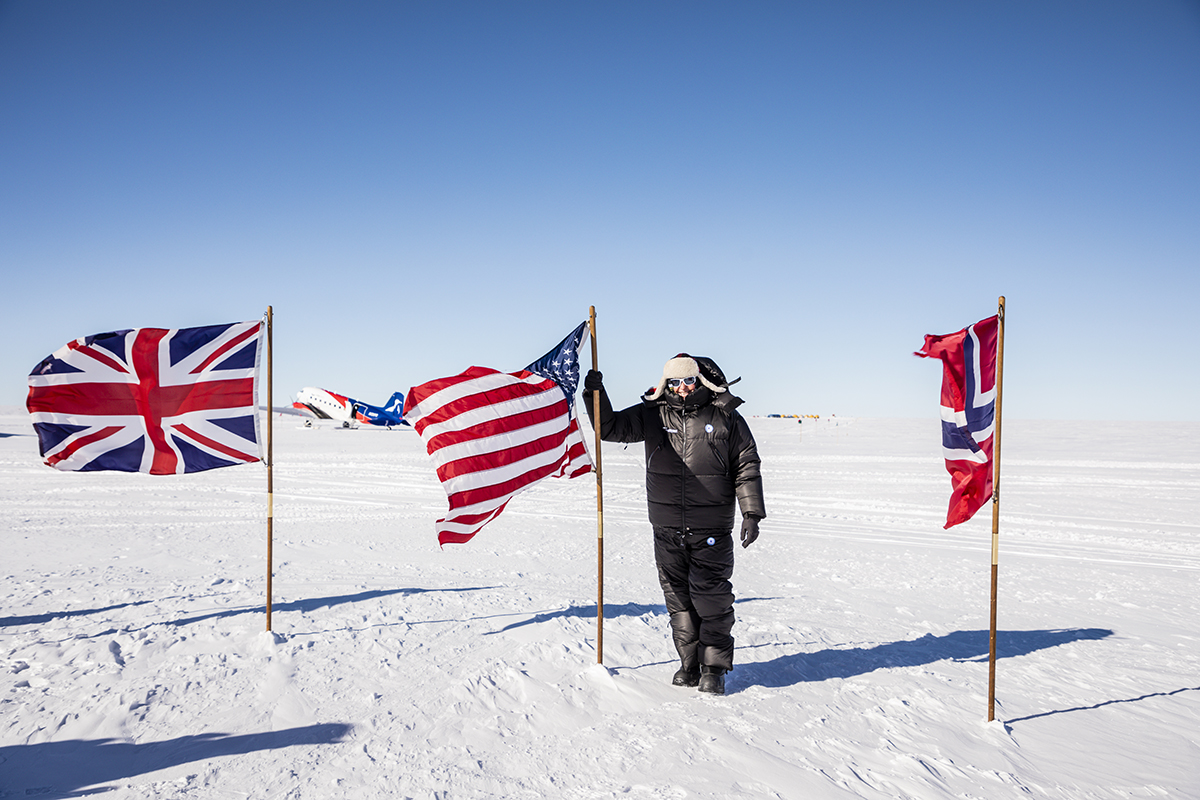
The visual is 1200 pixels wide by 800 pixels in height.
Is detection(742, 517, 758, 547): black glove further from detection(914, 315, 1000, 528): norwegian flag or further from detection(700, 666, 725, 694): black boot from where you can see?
detection(914, 315, 1000, 528): norwegian flag

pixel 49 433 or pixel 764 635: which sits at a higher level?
pixel 49 433

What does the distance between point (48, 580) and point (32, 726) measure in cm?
439

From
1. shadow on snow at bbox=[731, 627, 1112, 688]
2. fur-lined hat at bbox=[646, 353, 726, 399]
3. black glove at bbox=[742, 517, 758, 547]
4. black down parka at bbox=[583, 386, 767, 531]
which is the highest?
fur-lined hat at bbox=[646, 353, 726, 399]

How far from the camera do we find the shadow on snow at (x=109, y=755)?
3.29m

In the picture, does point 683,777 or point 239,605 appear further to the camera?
point 239,605

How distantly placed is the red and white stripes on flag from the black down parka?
612 mm

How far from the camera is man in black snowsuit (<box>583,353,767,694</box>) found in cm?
438

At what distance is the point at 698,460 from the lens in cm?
440

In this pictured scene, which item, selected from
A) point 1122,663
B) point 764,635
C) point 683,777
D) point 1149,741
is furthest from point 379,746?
point 1122,663

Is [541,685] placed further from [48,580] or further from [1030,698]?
[48,580]

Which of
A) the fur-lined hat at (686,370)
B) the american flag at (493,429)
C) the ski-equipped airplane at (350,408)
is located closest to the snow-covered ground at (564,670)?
the american flag at (493,429)

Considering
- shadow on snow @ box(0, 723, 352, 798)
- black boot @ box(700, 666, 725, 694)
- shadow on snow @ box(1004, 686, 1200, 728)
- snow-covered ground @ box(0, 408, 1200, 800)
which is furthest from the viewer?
black boot @ box(700, 666, 725, 694)

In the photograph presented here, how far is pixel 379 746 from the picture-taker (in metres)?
3.72

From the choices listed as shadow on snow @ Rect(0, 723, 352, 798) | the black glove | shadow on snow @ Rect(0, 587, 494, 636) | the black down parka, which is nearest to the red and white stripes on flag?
the black down parka
